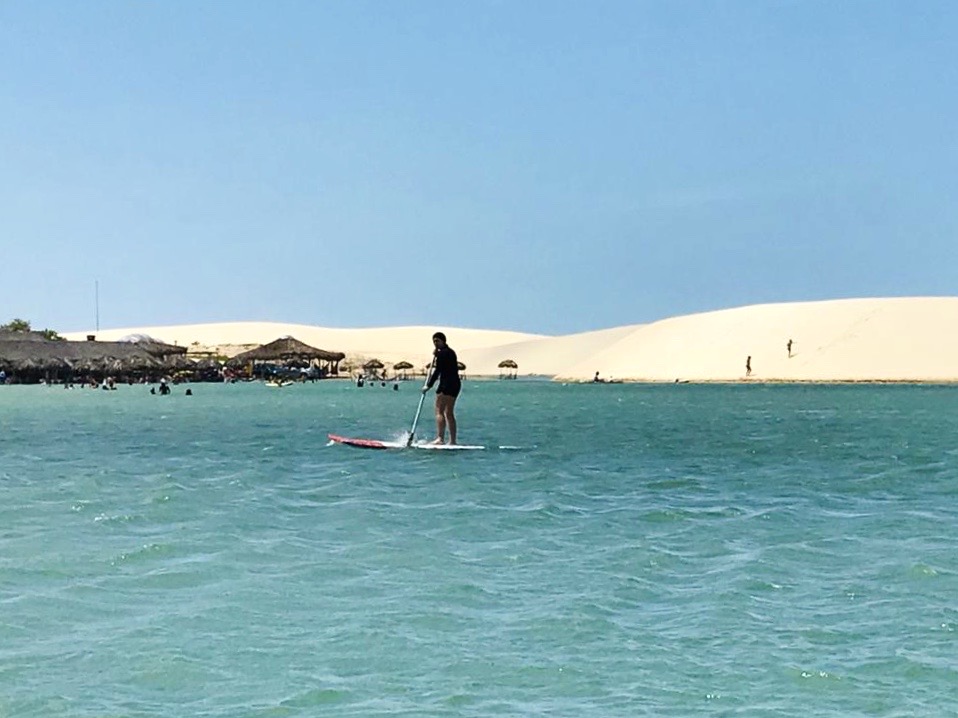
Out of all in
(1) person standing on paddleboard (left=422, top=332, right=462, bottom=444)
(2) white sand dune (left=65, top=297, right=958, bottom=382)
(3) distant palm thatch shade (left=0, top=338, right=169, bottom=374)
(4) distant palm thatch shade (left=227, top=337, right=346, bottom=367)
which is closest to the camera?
(1) person standing on paddleboard (left=422, top=332, right=462, bottom=444)

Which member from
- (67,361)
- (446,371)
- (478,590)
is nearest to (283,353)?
(67,361)

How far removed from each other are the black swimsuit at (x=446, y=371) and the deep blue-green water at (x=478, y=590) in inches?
74.2

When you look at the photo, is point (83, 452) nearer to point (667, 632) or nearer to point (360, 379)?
point (667, 632)

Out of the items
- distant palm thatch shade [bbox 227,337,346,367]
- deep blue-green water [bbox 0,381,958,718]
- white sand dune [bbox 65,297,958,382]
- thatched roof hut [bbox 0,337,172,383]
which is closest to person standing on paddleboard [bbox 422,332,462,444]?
deep blue-green water [bbox 0,381,958,718]

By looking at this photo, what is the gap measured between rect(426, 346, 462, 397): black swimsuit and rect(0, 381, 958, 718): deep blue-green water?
6.19 ft

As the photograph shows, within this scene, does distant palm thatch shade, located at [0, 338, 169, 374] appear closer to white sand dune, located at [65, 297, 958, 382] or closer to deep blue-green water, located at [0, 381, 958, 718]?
white sand dune, located at [65, 297, 958, 382]

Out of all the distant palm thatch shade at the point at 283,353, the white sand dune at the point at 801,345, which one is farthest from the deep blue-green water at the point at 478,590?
the distant palm thatch shade at the point at 283,353

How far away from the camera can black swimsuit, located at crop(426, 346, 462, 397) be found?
23.1m

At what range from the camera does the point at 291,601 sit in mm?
9844

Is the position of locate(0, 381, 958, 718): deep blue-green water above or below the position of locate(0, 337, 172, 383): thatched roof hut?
below

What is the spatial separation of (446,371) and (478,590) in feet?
42.9

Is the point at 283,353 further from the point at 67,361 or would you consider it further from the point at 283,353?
the point at 67,361

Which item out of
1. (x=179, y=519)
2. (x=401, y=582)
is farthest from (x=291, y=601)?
(x=179, y=519)

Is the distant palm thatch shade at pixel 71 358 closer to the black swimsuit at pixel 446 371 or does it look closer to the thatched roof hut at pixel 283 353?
the thatched roof hut at pixel 283 353
